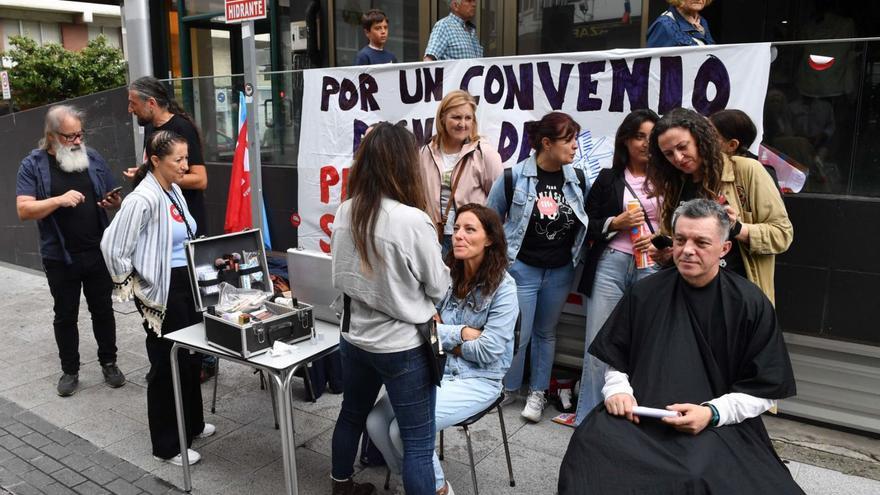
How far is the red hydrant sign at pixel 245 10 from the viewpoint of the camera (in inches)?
170

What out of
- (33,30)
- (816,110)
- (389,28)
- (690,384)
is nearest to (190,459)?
(690,384)

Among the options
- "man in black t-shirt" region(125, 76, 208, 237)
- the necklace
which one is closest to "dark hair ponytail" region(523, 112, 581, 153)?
the necklace

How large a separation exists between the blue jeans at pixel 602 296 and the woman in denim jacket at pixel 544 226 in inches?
7.8

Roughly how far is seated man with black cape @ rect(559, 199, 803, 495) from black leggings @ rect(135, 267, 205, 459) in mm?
2177

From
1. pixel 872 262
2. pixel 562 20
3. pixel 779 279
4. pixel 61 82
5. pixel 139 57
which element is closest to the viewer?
pixel 872 262

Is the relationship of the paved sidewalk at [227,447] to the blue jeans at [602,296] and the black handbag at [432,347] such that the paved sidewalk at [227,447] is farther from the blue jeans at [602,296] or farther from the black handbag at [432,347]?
the black handbag at [432,347]

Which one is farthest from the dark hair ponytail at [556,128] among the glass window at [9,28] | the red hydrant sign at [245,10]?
the glass window at [9,28]

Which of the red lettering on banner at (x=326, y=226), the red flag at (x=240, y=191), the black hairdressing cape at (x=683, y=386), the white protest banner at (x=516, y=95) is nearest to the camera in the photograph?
the black hairdressing cape at (x=683, y=386)

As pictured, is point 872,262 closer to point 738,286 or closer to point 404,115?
point 738,286

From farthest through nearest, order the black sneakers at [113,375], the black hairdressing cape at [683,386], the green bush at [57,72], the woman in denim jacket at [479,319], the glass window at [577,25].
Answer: the green bush at [57,72], the glass window at [577,25], the black sneakers at [113,375], the woman in denim jacket at [479,319], the black hairdressing cape at [683,386]

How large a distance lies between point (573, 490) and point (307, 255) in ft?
5.73

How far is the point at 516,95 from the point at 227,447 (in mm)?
2774

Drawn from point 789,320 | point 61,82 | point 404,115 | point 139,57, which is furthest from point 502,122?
point 61,82

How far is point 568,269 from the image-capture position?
4.11 m
